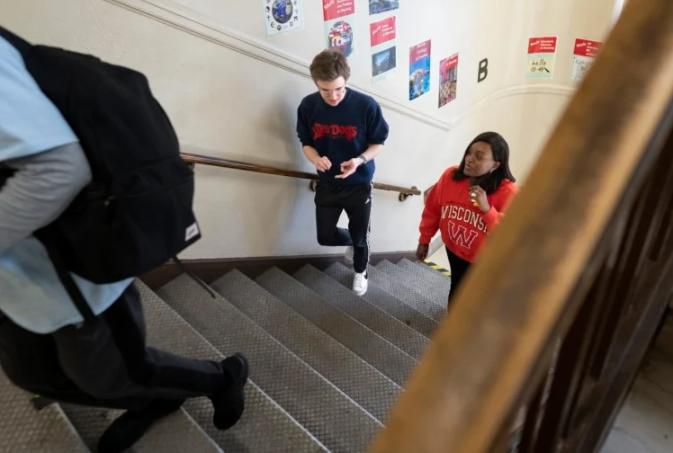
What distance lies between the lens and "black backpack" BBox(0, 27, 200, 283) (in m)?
0.82

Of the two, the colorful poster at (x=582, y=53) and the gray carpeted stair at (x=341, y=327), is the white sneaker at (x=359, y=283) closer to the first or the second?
the gray carpeted stair at (x=341, y=327)

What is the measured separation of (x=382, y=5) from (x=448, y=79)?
1162mm

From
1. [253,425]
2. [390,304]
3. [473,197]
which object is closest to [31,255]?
[253,425]

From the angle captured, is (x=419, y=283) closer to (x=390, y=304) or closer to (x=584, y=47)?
(x=390, y=304)

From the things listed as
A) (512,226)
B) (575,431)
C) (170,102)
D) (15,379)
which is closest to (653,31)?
(512,226)

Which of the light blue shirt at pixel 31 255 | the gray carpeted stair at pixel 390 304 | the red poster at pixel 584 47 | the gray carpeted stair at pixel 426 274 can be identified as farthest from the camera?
the red poster at pixel 584 47

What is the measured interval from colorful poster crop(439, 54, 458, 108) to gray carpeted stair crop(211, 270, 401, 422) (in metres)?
2.27

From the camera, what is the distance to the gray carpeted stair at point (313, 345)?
1.86 metres

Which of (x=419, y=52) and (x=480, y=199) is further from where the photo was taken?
(x=419, y=52)

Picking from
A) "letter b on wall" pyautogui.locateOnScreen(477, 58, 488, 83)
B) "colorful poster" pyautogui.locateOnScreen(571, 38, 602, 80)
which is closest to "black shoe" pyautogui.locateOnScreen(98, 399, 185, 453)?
"letter b on wall" pyautogui.locateOnScreen(477, 58, 488, 83)

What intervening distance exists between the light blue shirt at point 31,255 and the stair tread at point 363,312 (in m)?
1.64

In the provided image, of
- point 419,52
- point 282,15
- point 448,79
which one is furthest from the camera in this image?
point 448,79

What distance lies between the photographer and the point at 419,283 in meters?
3.43

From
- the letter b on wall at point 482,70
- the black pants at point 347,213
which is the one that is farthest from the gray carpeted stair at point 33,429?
the letter b on wall at point 482,70
